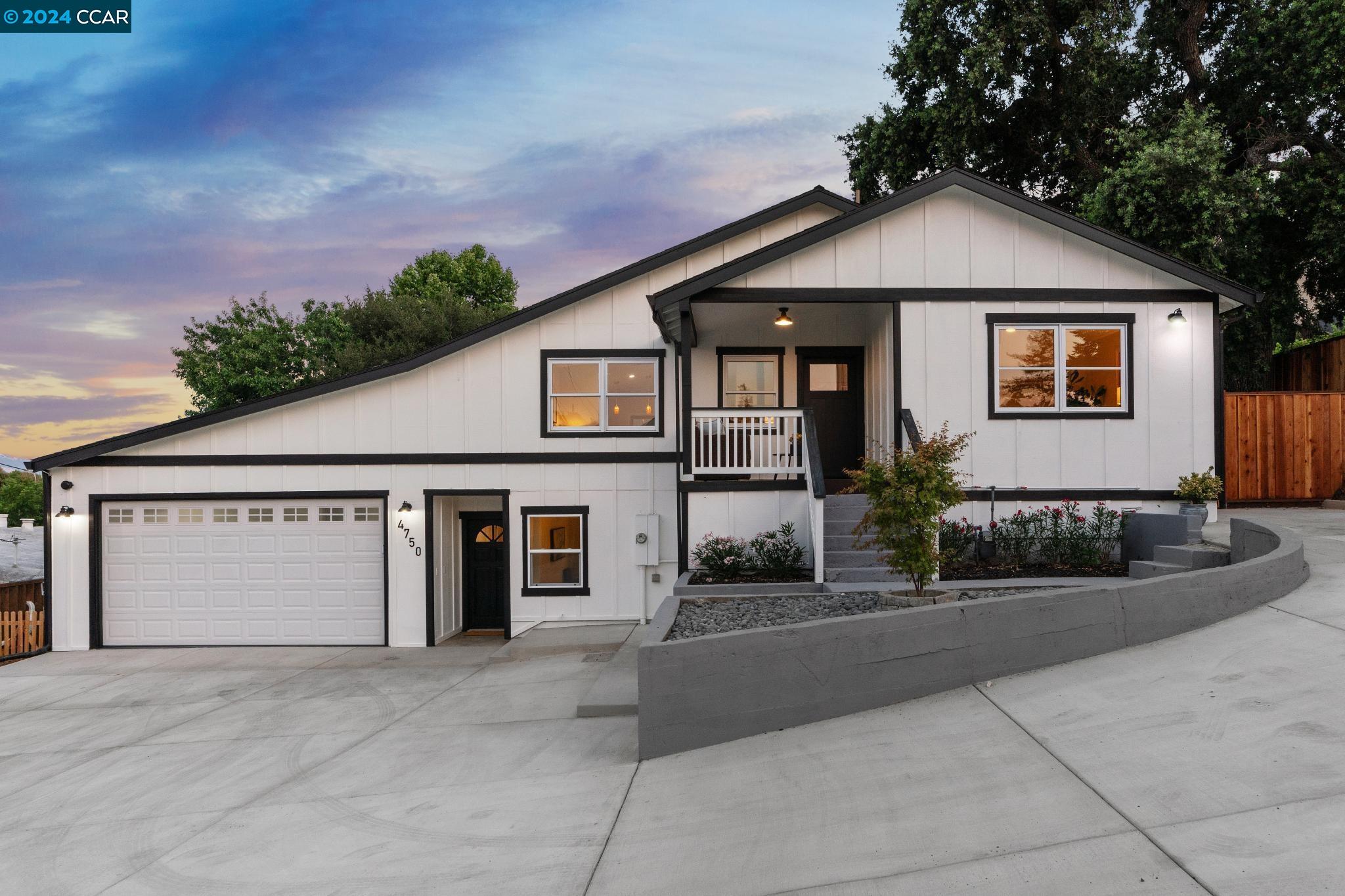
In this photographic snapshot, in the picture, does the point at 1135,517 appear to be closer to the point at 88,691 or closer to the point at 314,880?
the point at 314,880

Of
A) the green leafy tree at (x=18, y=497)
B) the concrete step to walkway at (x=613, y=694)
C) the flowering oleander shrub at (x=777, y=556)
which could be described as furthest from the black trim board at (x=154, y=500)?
the green leafy tree at (x=18, y=497)

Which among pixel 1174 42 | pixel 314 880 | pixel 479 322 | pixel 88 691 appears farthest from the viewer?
pixel 479 322

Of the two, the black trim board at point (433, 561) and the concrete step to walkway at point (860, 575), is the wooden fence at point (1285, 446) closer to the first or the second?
the concrete step to walkway at point (860, 575)

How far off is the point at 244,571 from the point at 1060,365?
42.8 feet

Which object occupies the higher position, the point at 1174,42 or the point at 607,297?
the point at 1174,42

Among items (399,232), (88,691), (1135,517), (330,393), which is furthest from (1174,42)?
(399,232)

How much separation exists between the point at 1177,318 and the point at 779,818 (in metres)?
9.61

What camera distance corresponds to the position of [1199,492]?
943 centimetres

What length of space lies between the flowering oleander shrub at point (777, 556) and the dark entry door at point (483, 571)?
17.4 ft

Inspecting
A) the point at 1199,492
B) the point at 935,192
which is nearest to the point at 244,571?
the point at 935,192

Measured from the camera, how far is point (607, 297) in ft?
39.3

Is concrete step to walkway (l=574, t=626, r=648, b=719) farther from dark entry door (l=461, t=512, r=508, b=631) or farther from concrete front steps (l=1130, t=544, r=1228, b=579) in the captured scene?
concrete front steps (l=1130, t=544, r=1228, b=579)

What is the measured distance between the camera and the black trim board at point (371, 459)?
38.6ft

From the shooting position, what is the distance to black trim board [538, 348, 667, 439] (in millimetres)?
11805
